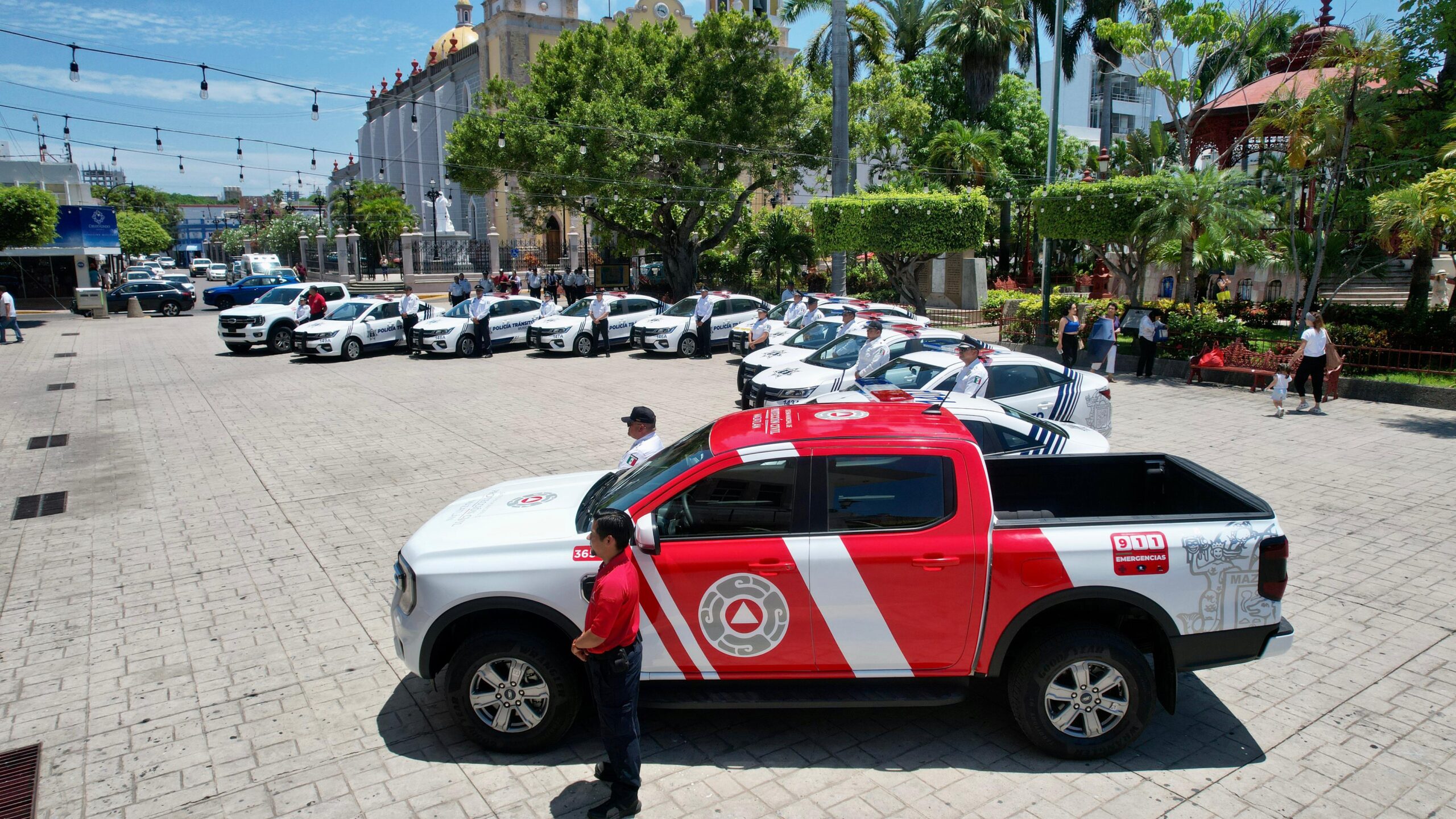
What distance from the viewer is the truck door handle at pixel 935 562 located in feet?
14.8

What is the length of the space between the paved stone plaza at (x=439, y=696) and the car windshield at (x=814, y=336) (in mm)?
4962

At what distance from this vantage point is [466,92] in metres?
65.2

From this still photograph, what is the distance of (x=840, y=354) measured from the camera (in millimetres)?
14141

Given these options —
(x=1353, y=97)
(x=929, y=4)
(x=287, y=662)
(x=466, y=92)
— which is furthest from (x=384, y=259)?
(x=287, y=662)

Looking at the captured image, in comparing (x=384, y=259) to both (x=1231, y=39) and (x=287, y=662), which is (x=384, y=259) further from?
(x=287, y=662)

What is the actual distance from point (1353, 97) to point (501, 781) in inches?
742

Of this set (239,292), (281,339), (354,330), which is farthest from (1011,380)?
(239,292)

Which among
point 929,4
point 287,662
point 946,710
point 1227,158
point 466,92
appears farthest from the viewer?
point 466,92

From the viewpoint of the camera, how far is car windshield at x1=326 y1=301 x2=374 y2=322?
22.4 m

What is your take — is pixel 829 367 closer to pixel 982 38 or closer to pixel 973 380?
pixel 973 380

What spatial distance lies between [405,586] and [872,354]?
29.6ft

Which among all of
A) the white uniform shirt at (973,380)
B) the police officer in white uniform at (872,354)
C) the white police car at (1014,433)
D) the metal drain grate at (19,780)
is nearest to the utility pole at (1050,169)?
the police officer in white uniform at (872,354)

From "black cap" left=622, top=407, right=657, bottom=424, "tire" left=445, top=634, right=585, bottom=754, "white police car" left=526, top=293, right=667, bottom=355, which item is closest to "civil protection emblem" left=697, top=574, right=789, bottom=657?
"tire" left=445, top=634, right=585, bottom=754

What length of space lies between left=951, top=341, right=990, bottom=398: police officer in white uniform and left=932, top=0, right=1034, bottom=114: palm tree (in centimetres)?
2874
